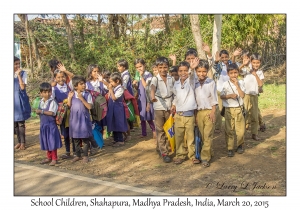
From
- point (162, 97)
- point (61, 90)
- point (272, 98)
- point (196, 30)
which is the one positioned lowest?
point (272, 98)

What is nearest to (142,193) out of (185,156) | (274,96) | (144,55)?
(185,156)

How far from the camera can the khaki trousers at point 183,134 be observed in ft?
18.7

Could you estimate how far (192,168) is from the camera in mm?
5598

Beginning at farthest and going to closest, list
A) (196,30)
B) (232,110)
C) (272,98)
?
(272,98) < (196,30) < (232,110)

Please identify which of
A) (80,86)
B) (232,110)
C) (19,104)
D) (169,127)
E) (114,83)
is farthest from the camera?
(19,104)

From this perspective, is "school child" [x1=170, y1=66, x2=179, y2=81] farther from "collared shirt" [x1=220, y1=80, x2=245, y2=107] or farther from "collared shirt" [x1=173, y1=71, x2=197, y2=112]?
"collared shirt" [x1=220, y1=80, x2=245, y2=107]

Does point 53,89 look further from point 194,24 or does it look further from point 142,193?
point 194,24

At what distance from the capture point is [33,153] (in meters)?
6.73

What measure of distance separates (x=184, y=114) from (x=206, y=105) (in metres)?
0.35

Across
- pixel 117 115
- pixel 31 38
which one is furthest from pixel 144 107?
pixel 31 38

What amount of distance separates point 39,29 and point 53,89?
709 cm

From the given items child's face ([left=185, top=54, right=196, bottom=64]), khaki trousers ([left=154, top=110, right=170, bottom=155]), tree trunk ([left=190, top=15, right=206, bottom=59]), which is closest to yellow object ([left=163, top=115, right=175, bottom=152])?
khaki trousers ([left=154, top=110, right=170, bottom=155])

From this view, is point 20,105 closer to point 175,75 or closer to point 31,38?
point 175,75

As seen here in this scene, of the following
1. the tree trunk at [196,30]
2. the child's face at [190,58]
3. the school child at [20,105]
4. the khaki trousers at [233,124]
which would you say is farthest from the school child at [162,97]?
the school child at [20,105]
